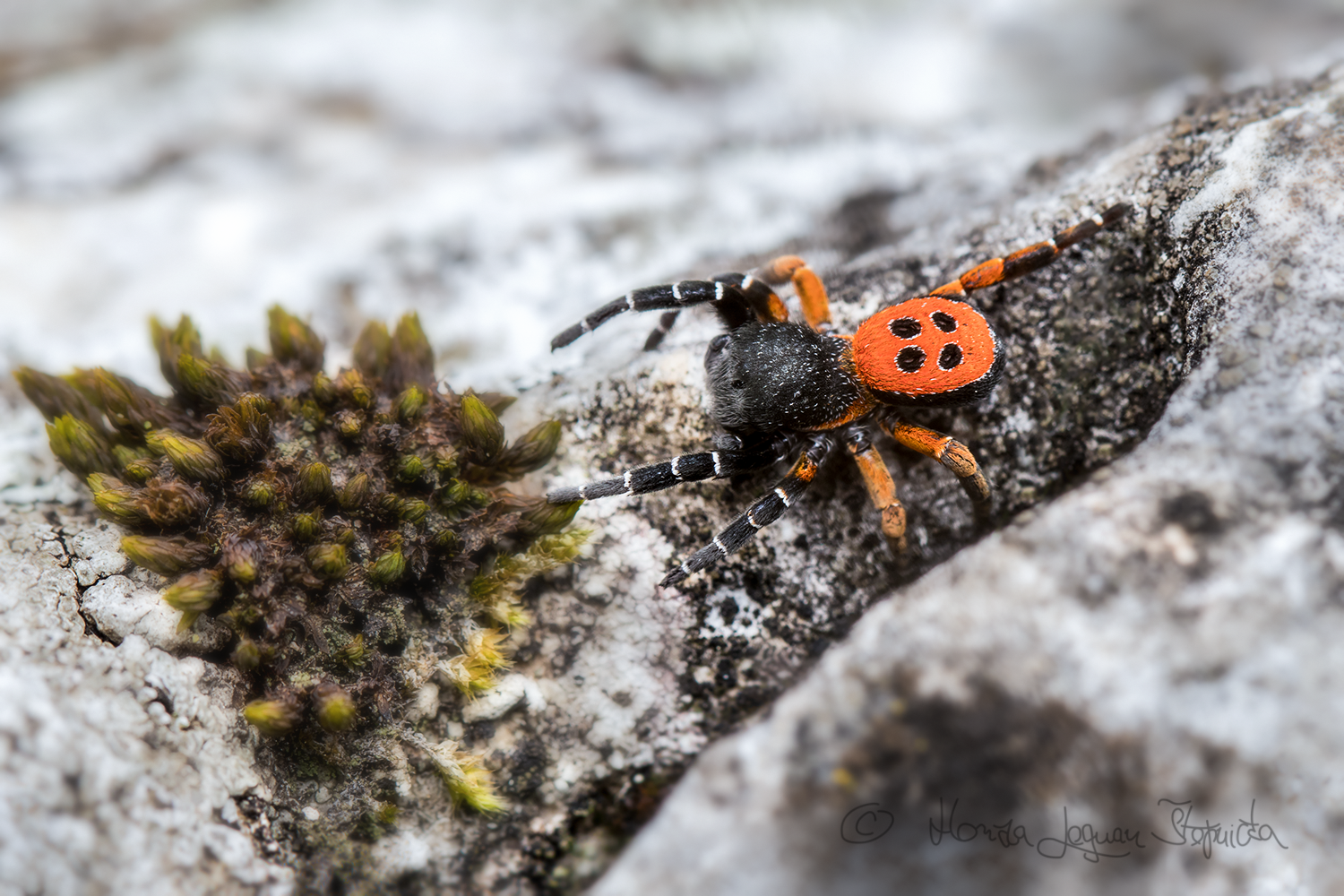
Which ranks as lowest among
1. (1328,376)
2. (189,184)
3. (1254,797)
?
(1254,797)

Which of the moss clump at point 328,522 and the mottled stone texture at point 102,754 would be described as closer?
the mottled stone texture at point 102,754

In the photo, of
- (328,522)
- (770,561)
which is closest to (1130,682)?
(770,561)

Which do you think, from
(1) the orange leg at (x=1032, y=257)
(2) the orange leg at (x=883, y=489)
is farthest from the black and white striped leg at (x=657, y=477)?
(1) the orange leg at (x=1032, y=257)

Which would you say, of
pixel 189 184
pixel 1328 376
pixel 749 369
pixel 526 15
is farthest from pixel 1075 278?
pixel 189 184

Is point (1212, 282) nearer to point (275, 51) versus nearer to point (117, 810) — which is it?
point (117, 810)

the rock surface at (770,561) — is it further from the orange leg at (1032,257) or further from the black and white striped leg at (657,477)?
the black and white striped leg at (657,477)

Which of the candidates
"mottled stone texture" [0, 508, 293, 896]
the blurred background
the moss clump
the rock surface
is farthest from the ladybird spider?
"mottled stone texture" [0, 508, 293, 896]
